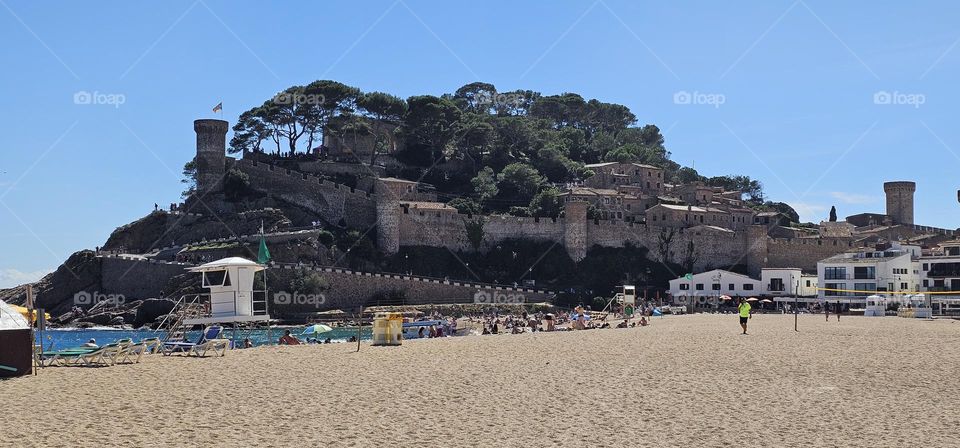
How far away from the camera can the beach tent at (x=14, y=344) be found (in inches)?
635

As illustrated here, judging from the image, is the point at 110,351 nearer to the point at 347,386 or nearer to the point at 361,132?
the point at 347,386

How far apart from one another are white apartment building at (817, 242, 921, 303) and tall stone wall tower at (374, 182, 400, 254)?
80.6 feet

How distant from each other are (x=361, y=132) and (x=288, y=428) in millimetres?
59357

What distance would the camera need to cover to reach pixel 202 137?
62625 mm

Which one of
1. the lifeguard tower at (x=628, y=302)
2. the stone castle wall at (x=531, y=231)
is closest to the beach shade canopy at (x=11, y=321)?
the lifeguard tower at (x=628, y=302)

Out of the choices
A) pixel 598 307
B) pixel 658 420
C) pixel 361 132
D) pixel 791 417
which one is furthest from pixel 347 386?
pixel 361 132

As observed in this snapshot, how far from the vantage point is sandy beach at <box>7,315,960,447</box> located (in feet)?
38.0

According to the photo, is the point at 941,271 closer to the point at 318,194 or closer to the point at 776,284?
the point at 776,284
